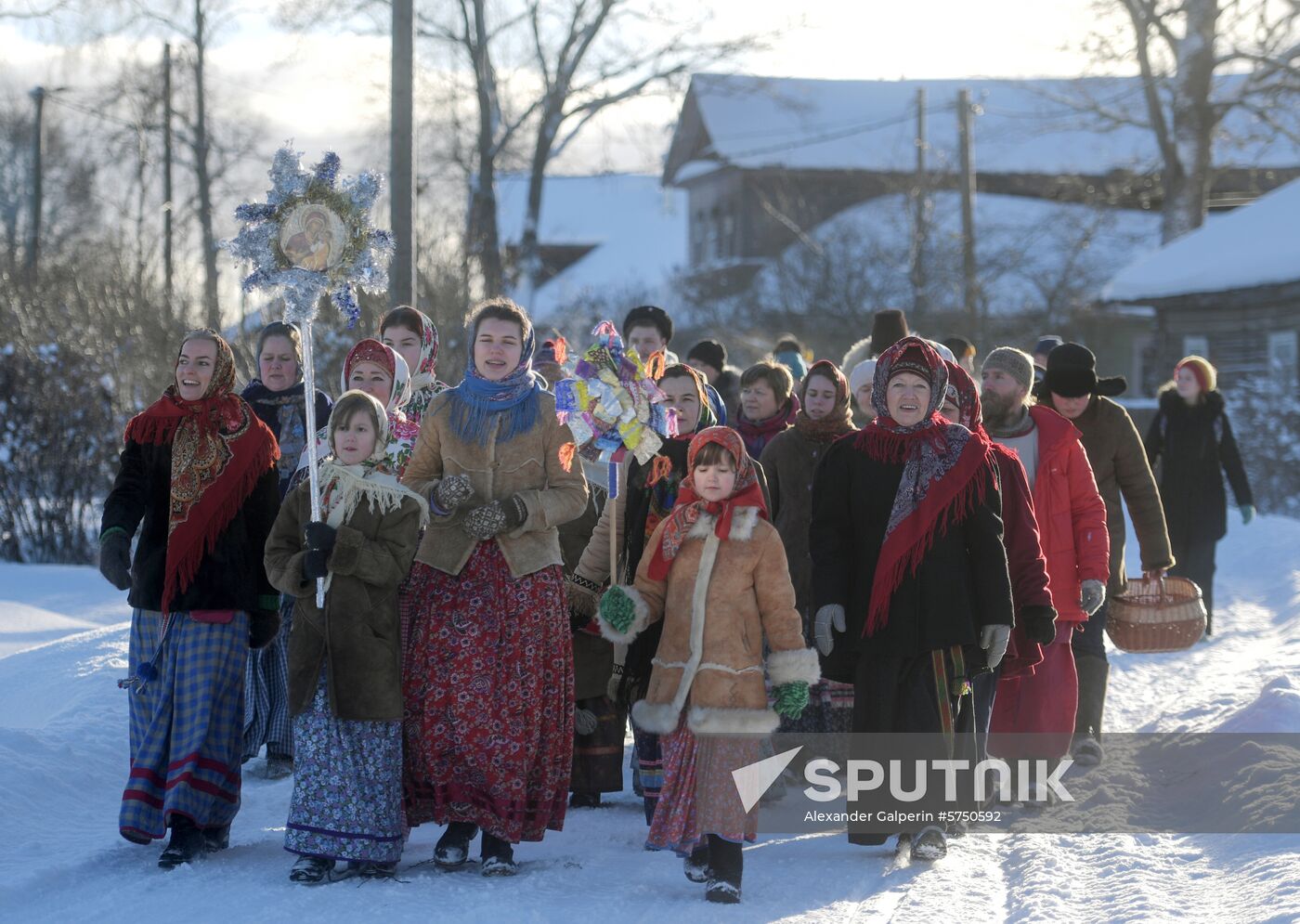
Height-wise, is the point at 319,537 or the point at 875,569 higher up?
the point at 319,537

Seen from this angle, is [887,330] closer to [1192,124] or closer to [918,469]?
[918,469]

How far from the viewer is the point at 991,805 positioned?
276 inches

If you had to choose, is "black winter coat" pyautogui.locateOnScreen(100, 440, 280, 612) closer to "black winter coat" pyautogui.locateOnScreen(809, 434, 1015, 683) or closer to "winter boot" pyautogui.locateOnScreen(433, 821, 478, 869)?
"winter boot" pyautogui.locateOnScreen(433, 821, 478, 869)

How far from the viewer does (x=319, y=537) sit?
17.6 feet

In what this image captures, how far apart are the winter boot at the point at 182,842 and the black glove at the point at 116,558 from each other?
863 mm

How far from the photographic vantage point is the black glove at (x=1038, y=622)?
6031 millimetres

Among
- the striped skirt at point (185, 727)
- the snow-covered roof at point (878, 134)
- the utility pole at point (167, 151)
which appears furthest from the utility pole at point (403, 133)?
the snow-covered roof at point (878, 134)

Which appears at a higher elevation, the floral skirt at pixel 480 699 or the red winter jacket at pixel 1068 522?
the red winter jacket at pixel 1068 522

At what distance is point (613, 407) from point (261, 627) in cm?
157

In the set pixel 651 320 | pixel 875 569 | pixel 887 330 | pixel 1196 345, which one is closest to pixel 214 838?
pixel 875 569

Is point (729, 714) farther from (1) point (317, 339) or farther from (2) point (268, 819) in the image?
(1) point (317, 339)

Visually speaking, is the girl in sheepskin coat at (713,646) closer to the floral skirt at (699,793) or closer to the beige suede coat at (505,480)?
the floral skirt at (699,793)

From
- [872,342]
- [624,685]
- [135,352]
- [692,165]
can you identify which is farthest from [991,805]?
[692,165]

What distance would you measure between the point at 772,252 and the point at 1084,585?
34262mm
